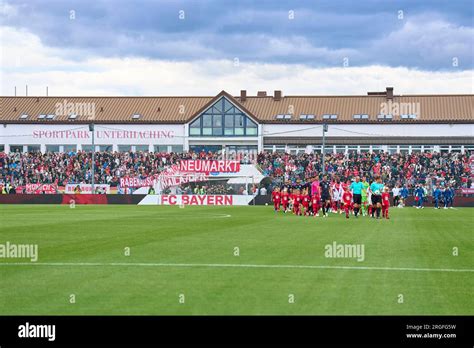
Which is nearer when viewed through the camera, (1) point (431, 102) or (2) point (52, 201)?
(2) point (52, 201)

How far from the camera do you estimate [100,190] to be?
6825 cm

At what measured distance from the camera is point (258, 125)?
84.8 m

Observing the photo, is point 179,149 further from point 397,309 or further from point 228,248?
point 397,309

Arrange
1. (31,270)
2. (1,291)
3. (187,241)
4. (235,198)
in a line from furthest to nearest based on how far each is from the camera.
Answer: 1. (235,198)
2. (187,241)
3. (31,270)
4. (1,291)

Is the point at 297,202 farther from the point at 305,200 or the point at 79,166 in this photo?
the point at 79,166

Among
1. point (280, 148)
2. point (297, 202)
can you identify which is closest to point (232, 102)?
point (280, 148)

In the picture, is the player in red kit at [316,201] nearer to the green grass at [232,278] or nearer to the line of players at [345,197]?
the line of players at [345,197]

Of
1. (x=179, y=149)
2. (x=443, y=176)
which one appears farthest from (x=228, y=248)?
(x=179, y=149)

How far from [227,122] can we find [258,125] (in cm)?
321

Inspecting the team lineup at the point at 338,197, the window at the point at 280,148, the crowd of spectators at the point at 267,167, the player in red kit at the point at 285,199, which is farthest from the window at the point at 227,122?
the player in red kit at the point at 285,199

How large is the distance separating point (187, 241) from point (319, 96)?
69.7m

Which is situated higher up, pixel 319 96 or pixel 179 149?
pixel 319 96

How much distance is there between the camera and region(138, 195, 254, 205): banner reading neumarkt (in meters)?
63.3
